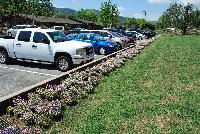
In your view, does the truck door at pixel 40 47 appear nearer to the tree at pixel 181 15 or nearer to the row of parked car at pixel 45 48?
the row of parked car at pixel 45 48

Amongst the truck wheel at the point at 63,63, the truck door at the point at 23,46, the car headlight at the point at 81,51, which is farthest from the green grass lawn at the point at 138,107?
the truck door at the point at 23,46

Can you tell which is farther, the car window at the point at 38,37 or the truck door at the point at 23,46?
the truck door at the point at 23,46

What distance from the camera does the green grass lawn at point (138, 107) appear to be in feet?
23.5

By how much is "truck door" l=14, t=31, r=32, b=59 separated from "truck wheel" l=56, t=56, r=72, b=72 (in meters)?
A: 1.55

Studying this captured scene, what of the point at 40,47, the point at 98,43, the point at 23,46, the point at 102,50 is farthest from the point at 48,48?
the point at 102,50

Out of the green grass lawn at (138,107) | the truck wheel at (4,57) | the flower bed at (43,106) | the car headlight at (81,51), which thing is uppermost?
the car headlight at (81,51)

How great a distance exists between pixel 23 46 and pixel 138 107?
351 inches

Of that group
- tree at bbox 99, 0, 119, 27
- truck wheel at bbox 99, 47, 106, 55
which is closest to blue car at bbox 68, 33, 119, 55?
truck wheel at bbox 99, 47, 106, 55

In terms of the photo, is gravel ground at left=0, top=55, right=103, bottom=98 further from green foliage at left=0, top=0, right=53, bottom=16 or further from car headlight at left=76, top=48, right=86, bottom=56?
green foliage at left=0, top=0, right=53, bottom=16

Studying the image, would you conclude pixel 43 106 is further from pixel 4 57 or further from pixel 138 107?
pixel 4 57

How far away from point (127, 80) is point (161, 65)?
5221 mm

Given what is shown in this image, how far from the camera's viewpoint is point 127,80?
1267 centimetres

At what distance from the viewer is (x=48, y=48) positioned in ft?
50.6

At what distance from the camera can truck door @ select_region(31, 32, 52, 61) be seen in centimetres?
1544
